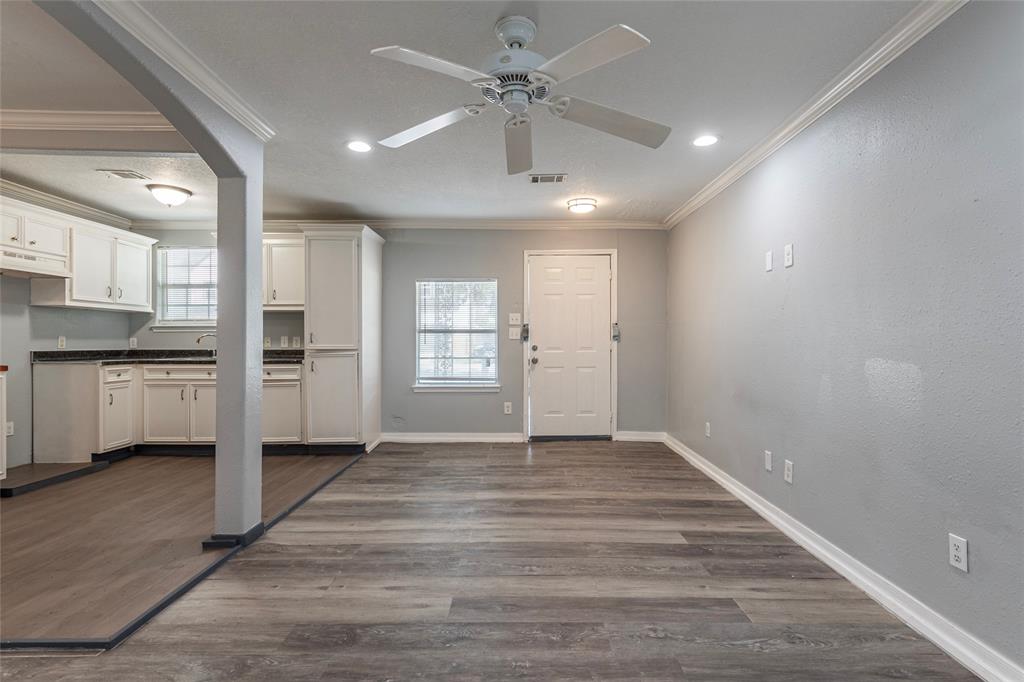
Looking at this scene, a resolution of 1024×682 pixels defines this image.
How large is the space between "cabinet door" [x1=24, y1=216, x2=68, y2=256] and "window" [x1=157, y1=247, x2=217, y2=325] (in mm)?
1044

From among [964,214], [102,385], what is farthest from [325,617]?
[102,385]

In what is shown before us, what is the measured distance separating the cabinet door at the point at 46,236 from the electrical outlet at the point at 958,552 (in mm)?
5991

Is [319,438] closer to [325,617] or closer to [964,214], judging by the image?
[325,617]

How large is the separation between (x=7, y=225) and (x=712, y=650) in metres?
5.34

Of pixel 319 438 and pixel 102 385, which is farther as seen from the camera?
pixel 319 438

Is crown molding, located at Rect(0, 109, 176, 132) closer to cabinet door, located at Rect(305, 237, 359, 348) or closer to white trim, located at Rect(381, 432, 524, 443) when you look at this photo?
cabinet door, located at Rect(305, 237, 359, 348)

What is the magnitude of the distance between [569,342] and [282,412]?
3073 millimetres

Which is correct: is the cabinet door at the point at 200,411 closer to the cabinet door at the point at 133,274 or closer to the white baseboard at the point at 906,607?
the cabinet door at the point at 133,274

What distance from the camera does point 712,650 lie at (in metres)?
1.66

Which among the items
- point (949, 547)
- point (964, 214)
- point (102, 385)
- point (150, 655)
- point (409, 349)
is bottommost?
point (150, 655)

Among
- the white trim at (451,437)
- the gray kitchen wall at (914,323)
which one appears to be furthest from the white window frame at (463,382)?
the gray kitchen wall at (914,323)

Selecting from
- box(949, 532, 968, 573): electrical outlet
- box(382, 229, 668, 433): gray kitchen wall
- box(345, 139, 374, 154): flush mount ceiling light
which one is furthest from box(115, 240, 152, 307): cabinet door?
box(949, 532, 968, 573): electrical outlet

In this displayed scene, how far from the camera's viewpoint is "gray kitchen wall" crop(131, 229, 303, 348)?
16.0 feet

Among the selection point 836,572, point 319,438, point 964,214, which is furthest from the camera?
point 319,438
